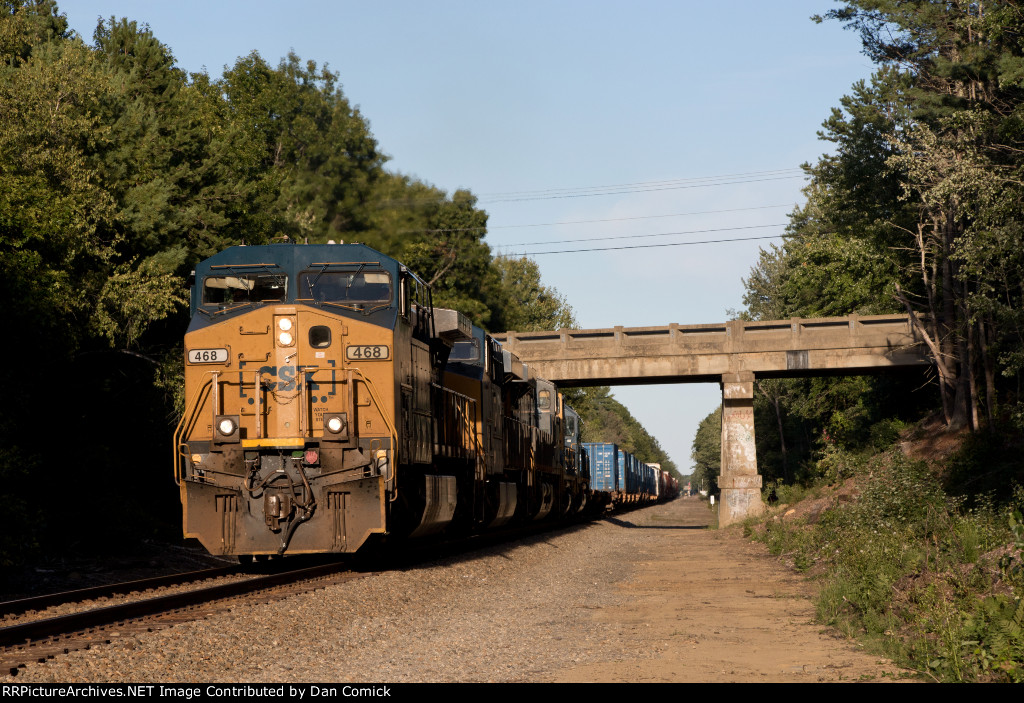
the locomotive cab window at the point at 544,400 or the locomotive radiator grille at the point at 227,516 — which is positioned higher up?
the locomotive cab window at the point at 544,400

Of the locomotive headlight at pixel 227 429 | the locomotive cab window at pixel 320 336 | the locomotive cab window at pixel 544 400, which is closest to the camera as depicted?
the locomotive headlight at pixel 227 429

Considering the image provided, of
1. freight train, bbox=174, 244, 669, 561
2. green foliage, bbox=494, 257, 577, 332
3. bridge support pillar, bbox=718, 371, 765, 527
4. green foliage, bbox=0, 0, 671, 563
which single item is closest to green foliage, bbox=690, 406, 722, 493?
green foliage, bbox=494, 257, 577, 332

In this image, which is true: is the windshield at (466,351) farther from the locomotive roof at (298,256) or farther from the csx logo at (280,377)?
the csx logo at (280,377)

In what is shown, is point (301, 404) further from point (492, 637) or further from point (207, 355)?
point (492, 637)

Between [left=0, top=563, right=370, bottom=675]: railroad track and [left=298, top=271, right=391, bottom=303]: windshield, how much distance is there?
13.6ft

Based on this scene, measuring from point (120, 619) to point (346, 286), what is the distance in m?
6.06

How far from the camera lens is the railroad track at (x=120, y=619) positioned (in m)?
8.69

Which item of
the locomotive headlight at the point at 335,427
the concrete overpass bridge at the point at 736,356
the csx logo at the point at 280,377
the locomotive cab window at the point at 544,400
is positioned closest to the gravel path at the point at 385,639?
the locomotive headlight at the point at 335,427

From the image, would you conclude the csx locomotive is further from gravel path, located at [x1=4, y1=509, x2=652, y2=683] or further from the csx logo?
gravel path, located at [x1=4, y1=509, x2=652, y2=683]

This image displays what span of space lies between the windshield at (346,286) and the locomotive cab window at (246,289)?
1.17ft

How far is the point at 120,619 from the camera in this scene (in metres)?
10.6

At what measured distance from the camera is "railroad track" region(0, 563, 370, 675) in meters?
8.69

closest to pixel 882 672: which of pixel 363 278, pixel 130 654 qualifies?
pixel 130 654

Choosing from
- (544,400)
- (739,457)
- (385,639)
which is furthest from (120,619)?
(739,457)
